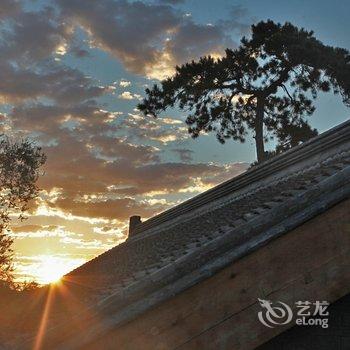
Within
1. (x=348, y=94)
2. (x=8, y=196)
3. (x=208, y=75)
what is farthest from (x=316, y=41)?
(x=8, y=196)

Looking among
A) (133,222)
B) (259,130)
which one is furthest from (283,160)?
(259,130)

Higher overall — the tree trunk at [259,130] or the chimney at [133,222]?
the tree trunk at [259,130]

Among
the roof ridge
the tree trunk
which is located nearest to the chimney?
the roof ridge

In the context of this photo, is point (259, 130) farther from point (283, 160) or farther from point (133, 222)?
point (283, 160)

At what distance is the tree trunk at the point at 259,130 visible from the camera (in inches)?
1057

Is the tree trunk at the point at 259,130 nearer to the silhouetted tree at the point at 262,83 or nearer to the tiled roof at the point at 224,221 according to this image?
the silhouetted tree at the point at 262,83

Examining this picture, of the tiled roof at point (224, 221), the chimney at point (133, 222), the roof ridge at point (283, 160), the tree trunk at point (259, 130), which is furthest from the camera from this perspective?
the tree trunk at point (259, 130)

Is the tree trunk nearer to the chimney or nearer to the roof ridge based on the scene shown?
the chimney

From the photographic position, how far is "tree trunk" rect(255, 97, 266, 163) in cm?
2684

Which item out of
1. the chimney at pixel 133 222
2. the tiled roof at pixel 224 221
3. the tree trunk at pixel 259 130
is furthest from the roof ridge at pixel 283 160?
the tree trunk at pixel 259 130

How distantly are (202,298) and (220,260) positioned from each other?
0.90 feet

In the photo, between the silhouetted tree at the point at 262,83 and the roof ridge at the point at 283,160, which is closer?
the roof ridge at the point at 283,160

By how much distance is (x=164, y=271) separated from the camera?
10.2ft

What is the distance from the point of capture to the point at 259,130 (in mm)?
27672
